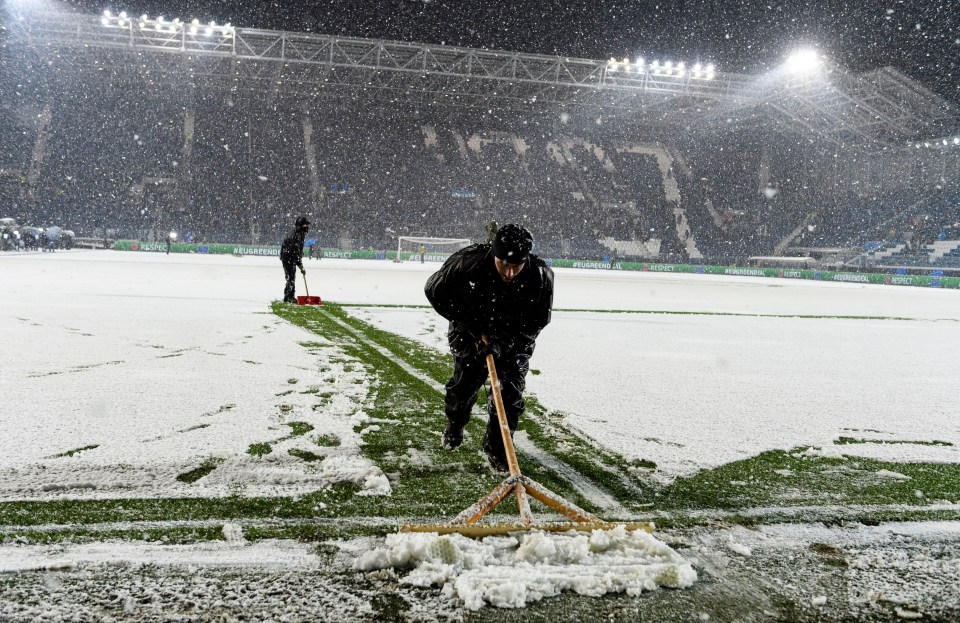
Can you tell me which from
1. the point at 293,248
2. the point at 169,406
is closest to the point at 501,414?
the point at 169,406

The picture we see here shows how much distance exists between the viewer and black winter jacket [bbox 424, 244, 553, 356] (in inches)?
145

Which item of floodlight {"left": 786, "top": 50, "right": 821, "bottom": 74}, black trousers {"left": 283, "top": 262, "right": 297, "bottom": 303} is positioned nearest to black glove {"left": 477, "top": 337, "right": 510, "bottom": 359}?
black trousers {"left": 283, "top": 262, "right": 297, "bottom": 303}

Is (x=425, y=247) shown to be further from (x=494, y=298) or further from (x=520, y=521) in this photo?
(x=520, y=521)

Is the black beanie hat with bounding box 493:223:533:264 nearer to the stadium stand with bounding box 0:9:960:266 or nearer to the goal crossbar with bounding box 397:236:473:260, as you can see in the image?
the stadium stand with bounding box 0:9:960:266

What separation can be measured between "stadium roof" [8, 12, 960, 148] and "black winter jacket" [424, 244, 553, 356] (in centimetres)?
3164

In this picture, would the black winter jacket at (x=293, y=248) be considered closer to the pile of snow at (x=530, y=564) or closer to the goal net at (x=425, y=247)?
the pile of snow at (x=530, y=564)

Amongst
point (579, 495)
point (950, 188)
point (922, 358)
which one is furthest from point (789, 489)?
point (950, 188)

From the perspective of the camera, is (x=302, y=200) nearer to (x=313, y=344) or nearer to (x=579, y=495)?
(x=313, y=344)

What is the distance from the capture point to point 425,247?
131 feet

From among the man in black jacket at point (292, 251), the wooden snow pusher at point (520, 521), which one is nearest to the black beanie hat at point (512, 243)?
the wooden snow pusher at point (520, 521)

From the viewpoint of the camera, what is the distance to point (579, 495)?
3.43 meters

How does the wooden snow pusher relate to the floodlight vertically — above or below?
below

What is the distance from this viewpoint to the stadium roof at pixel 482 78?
32.8 m

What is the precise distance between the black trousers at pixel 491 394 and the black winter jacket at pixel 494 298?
0.14 meters
